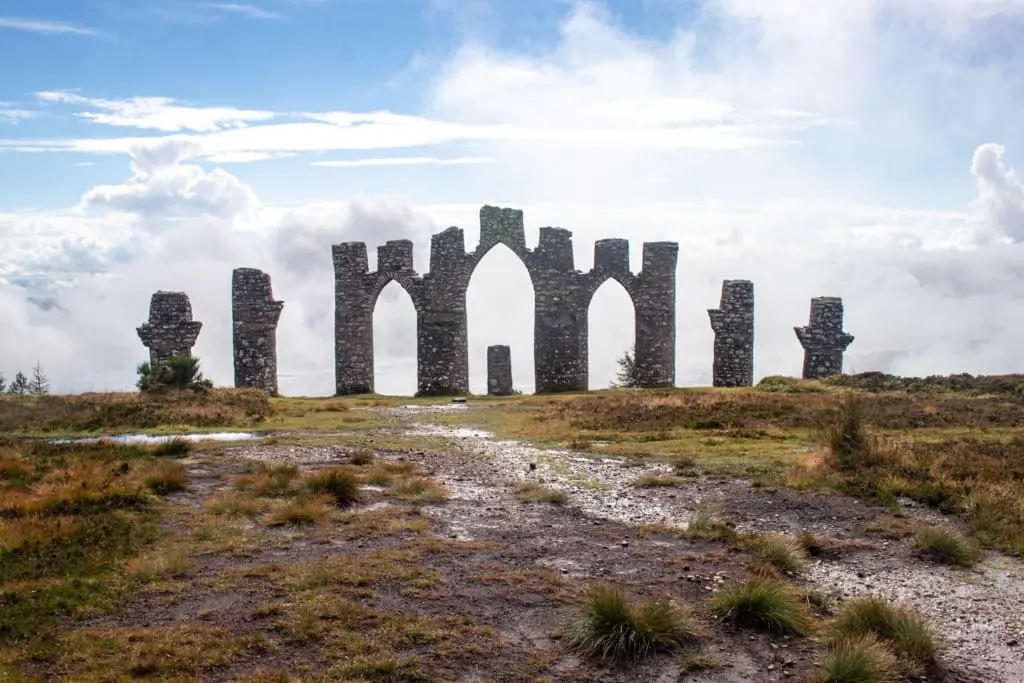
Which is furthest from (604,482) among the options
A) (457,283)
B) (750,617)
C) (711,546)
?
(457,283)

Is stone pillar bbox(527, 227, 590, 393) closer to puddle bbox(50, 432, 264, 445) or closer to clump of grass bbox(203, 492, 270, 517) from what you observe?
puddle bbox(50, 432, 264, 445)

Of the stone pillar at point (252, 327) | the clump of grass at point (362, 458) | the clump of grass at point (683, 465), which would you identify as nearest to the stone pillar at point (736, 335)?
the stone pillar at point (252, 327)

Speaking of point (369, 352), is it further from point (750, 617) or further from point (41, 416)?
point (750, 617)

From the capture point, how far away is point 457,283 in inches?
1788

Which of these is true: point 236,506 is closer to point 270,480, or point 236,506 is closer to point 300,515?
point 300,515

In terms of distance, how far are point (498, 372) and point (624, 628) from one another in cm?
3523

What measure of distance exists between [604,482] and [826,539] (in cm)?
484

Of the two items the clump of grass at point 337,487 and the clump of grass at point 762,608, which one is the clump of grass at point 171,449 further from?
the clump of grass at point 762,608

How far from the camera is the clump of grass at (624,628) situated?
9383 millimetres

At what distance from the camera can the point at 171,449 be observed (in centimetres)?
2019

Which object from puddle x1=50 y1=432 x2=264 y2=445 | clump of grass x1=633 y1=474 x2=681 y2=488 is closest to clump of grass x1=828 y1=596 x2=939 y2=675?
clump of grass x1=633 y1=474 x2=681 y2=488

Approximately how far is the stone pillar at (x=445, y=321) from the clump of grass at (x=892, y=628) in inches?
1399

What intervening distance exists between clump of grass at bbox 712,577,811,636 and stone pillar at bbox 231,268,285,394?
37.2m

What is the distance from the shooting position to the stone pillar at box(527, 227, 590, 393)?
148ft
